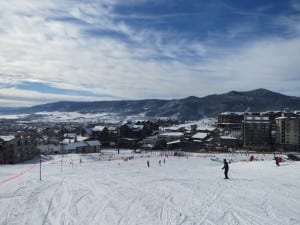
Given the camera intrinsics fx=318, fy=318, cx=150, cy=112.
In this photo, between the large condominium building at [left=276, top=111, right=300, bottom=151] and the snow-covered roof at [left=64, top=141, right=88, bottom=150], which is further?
the large condominium building at [left=276, top=111, right=300, bottom=151]

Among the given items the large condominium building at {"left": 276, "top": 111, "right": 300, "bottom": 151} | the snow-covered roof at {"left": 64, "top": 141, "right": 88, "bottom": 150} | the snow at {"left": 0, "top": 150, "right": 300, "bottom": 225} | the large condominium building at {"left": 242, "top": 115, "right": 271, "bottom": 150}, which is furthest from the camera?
the large condominium building at {"left": 242, "top": 115, "right": 271, "bottom": 150}

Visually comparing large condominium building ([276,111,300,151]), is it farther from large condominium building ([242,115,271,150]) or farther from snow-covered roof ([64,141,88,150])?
snow-covered roof ([64,141,88,150])

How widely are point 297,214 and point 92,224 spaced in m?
7.04

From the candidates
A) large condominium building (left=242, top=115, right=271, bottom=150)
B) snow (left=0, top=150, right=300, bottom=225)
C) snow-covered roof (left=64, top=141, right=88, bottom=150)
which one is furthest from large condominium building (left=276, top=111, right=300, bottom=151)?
snow (left=0, top=150, right=300, bottom=225)

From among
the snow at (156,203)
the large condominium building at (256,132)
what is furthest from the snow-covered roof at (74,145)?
the snow at (156,203)

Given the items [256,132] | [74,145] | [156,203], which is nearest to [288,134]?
[256,132]

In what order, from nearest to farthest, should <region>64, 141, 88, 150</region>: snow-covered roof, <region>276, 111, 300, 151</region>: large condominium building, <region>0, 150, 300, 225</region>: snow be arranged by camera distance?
<region>0, 150, 300, 225</region>: snow
<region>64, 141, 88, 150</region>: snow-covered roof
<region>276, 111, 300, 151</region>: large condominium building

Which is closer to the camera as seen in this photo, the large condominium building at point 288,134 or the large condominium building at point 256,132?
the large condominium building at point 288,134

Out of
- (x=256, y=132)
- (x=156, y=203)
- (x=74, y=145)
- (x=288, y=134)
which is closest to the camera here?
(x=156, y=203)

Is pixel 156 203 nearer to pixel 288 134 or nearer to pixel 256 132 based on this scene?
pixel 288 134

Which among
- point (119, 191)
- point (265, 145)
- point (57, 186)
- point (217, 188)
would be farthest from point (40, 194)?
point (265, 145)

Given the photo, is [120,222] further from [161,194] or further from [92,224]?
[161,194]

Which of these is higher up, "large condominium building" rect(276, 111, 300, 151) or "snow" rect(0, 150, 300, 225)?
"snow" rect(0, 150, 300, 225)

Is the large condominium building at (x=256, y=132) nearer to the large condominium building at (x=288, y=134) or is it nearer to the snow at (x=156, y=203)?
the large condominium building at (x=288, y=134)
